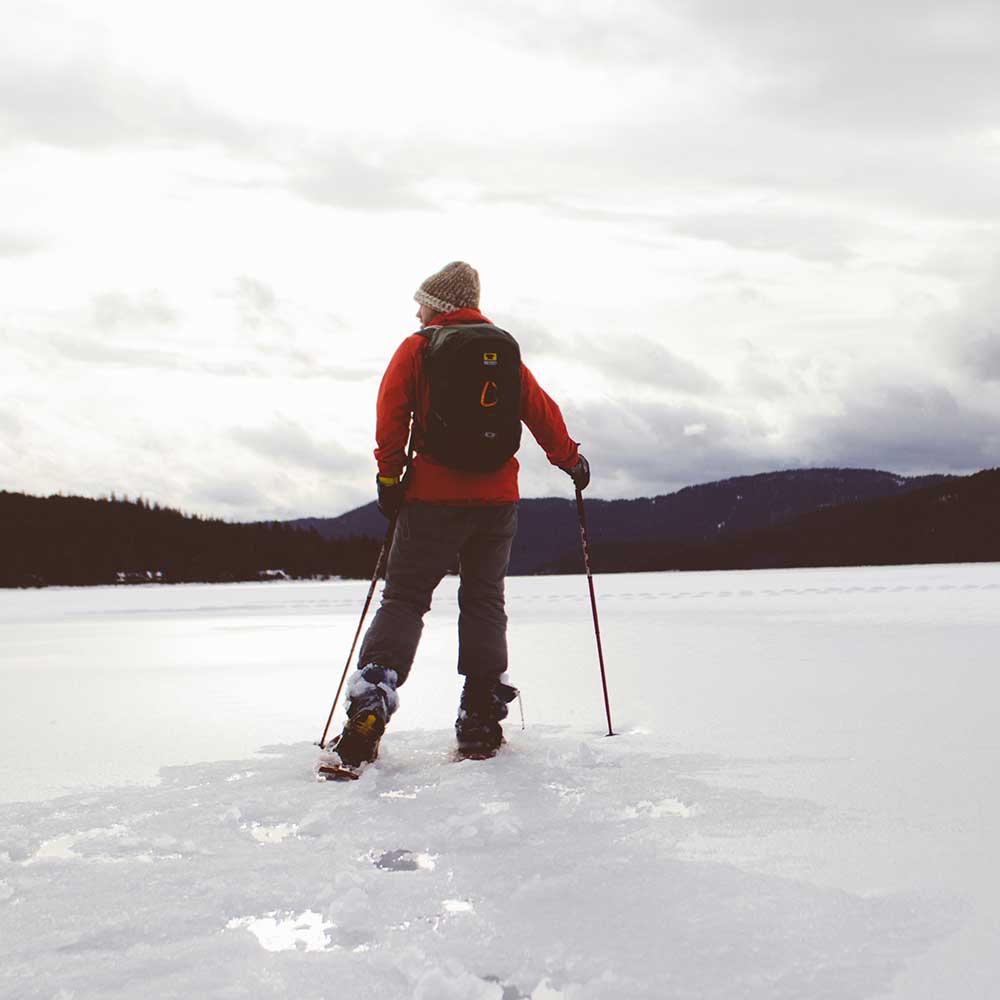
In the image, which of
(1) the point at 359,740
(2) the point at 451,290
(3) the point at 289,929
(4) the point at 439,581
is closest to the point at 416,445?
(4) the point at 439,581

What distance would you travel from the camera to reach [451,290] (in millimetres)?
4676

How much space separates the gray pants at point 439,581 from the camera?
14.6ft

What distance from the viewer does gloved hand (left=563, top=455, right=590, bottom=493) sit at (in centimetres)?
503

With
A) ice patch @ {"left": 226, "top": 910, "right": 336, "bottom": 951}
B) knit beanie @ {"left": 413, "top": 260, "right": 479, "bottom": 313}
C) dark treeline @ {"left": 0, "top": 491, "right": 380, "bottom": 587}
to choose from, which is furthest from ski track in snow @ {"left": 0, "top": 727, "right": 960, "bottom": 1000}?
dark treeline @ {"left": 0, "top": 491, "right": 380, "bottom": 587}

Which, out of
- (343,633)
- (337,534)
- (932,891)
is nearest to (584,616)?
(343,633)

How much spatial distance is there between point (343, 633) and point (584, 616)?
4.02m

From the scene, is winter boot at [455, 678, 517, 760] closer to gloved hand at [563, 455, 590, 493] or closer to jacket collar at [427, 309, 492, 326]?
gloved hand at [563, 455, 590, 493]

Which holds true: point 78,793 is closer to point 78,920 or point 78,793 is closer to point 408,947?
point 78,920

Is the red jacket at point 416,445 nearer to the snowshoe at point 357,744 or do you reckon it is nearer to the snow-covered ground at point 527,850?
the snowshoe at point 357,744

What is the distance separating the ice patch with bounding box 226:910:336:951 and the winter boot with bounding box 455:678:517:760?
78.9 inches

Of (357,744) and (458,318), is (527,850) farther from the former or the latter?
(458,318)

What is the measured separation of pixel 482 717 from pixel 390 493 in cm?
111

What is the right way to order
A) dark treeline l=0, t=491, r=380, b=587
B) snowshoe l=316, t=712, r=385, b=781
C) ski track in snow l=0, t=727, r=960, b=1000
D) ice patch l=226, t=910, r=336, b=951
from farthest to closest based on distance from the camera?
1. dark treeline l=0, t=491, r=380, b=587
2. snowshoe l=316, t=712, r=385, b=781
3. ice patch l=226, t=910, r=336, b=951
4. ski track in snow l=0, t=727, r=960, b=1000

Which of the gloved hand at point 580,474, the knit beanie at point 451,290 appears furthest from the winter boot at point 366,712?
the knit beanie at point 451,290
